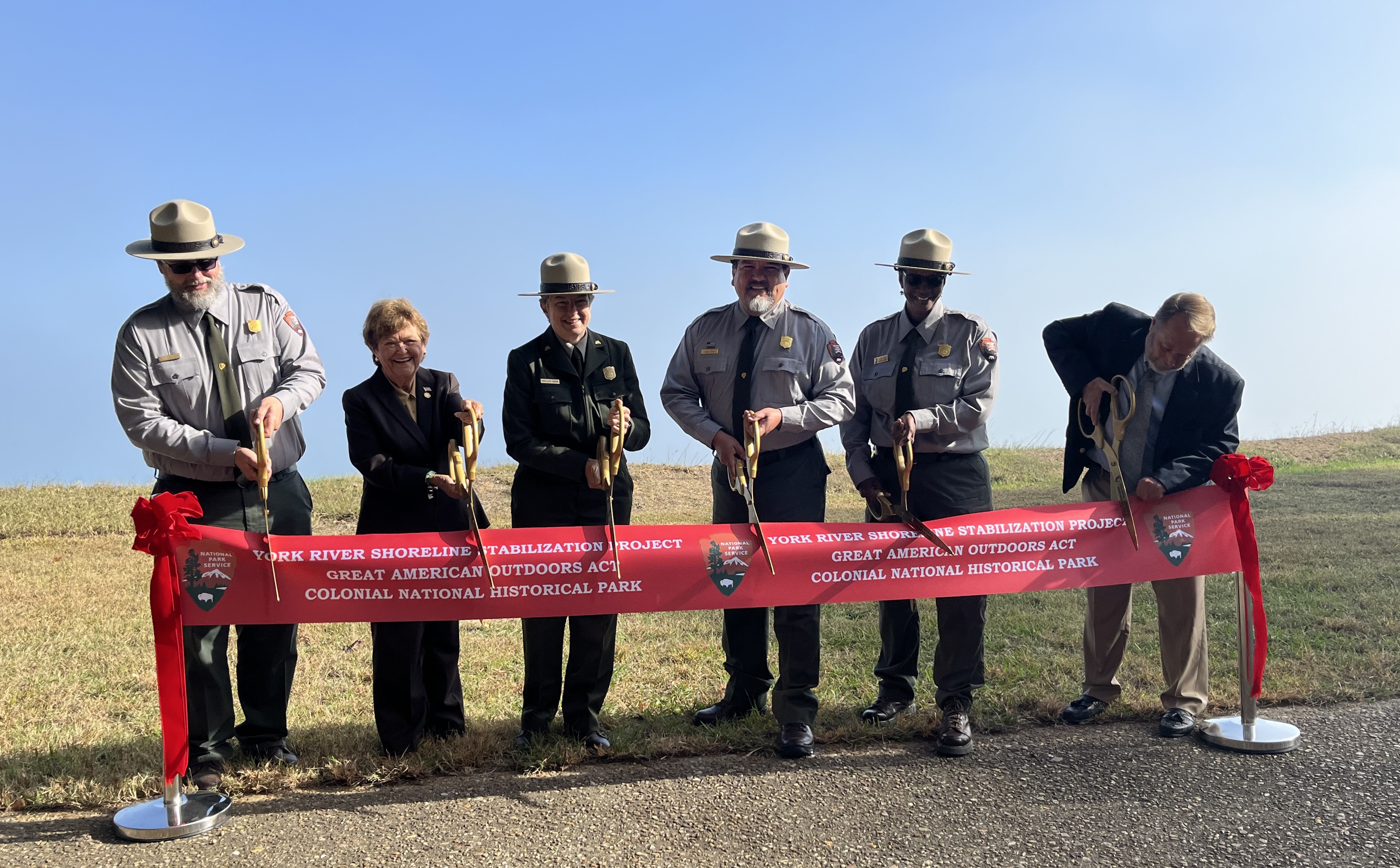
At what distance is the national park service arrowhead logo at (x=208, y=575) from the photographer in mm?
4160

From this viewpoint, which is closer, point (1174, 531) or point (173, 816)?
point (173, 816)

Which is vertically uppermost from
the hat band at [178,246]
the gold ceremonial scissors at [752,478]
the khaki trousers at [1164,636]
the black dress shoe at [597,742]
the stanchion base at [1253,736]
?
the hat band at [178,246]

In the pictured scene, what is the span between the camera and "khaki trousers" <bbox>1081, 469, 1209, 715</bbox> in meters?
5.04

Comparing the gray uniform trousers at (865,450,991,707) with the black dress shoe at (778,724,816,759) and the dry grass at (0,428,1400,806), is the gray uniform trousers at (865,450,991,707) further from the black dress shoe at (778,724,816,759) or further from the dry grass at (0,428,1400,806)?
the black dress shoe at (778,724,816,759)

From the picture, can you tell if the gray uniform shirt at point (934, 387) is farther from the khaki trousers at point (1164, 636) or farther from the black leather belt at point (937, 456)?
the khaki trousers at point (1164, 636)

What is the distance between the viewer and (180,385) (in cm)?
445

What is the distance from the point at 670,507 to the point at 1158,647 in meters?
9.65

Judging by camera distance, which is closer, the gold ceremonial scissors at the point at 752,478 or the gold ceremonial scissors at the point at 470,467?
the gold ceremonial scissors at the point at 470,467

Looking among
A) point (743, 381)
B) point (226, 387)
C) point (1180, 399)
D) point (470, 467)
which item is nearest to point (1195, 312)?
point (1180, 399)

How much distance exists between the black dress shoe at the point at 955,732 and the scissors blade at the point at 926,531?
75cm

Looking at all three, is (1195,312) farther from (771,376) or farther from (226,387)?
(226,387)

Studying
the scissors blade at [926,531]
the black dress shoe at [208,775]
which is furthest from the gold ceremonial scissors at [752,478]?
the black dress shoe at [208,775]

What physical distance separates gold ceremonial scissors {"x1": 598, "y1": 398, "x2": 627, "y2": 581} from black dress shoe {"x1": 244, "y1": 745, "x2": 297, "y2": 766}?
5.83 ft

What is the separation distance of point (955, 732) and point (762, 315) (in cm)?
222
